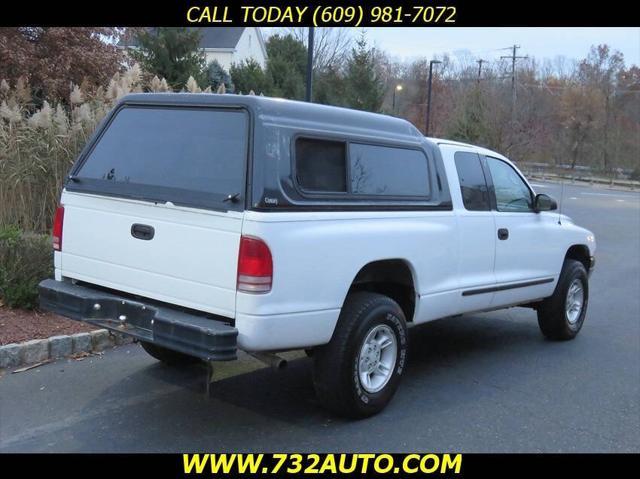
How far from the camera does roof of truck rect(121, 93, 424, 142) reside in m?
4.05

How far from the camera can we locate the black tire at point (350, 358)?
14.2 feet

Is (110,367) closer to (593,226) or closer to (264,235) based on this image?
(264,235)

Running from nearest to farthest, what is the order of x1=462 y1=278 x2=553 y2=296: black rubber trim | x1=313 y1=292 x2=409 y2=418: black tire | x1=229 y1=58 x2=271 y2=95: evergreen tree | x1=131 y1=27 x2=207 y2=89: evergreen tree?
x1=313 y1=292 x2=409 y2=418: black tire, x1=462 y1=278 x2=553 y2=296: black rubber trim, x1=131 y1=27 x2=207 y2=89: evergreen tree, x1=229 y1=58 x2=271 y2=95: evergreen tree

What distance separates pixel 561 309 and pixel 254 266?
4.20 metres

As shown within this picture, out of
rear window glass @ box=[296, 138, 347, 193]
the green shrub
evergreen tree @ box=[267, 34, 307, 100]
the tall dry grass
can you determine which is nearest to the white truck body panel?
rear window glass @ box=[296, 138, 347, 193]

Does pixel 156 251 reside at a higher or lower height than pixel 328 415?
higher

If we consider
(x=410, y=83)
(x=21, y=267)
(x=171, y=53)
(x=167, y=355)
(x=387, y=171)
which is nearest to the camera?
(x=387, y=171)

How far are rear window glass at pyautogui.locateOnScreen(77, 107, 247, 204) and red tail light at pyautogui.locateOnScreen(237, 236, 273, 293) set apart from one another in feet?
1.18

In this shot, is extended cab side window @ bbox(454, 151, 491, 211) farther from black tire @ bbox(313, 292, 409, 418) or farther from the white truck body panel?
the white truck body panel

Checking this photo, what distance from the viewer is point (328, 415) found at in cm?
466

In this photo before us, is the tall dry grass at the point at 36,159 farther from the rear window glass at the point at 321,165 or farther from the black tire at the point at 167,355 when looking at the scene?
the rear window glass at the point at 321,165

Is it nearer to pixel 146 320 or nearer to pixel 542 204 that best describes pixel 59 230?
pixel 146 320

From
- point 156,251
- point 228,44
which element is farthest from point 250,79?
point 156,251

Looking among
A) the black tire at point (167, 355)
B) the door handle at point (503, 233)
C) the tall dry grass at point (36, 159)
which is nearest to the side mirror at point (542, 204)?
the door handle at point (503, 233)
